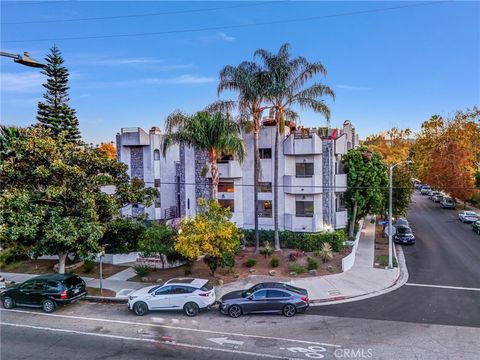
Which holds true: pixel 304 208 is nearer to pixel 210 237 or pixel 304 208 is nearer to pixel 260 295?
pixel 210 237

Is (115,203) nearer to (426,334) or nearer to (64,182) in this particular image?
(64,182)

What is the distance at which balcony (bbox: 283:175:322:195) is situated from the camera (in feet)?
87.8

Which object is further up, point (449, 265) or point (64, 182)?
point (64, 182)

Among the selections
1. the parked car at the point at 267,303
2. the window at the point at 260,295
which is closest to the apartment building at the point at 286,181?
the parked car at the point at 267,303

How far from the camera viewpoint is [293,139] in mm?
26984

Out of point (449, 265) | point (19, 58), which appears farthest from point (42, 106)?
point (449, 265)

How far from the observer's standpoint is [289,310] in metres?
15.9

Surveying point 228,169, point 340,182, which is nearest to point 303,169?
point 340,182

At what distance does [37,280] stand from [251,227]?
15.6m

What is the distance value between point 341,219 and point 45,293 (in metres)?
20.6

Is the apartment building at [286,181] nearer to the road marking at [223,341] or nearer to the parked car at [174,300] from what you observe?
the parked car at [174,300]

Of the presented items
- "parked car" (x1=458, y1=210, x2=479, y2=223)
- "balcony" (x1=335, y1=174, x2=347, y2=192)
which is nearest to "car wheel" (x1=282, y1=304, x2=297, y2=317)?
"balcony" (x1=335, y1=174, x2=347, y2=192)

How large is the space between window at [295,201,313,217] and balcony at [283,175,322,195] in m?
1.06

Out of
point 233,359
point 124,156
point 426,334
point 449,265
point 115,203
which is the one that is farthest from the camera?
point 124,156
